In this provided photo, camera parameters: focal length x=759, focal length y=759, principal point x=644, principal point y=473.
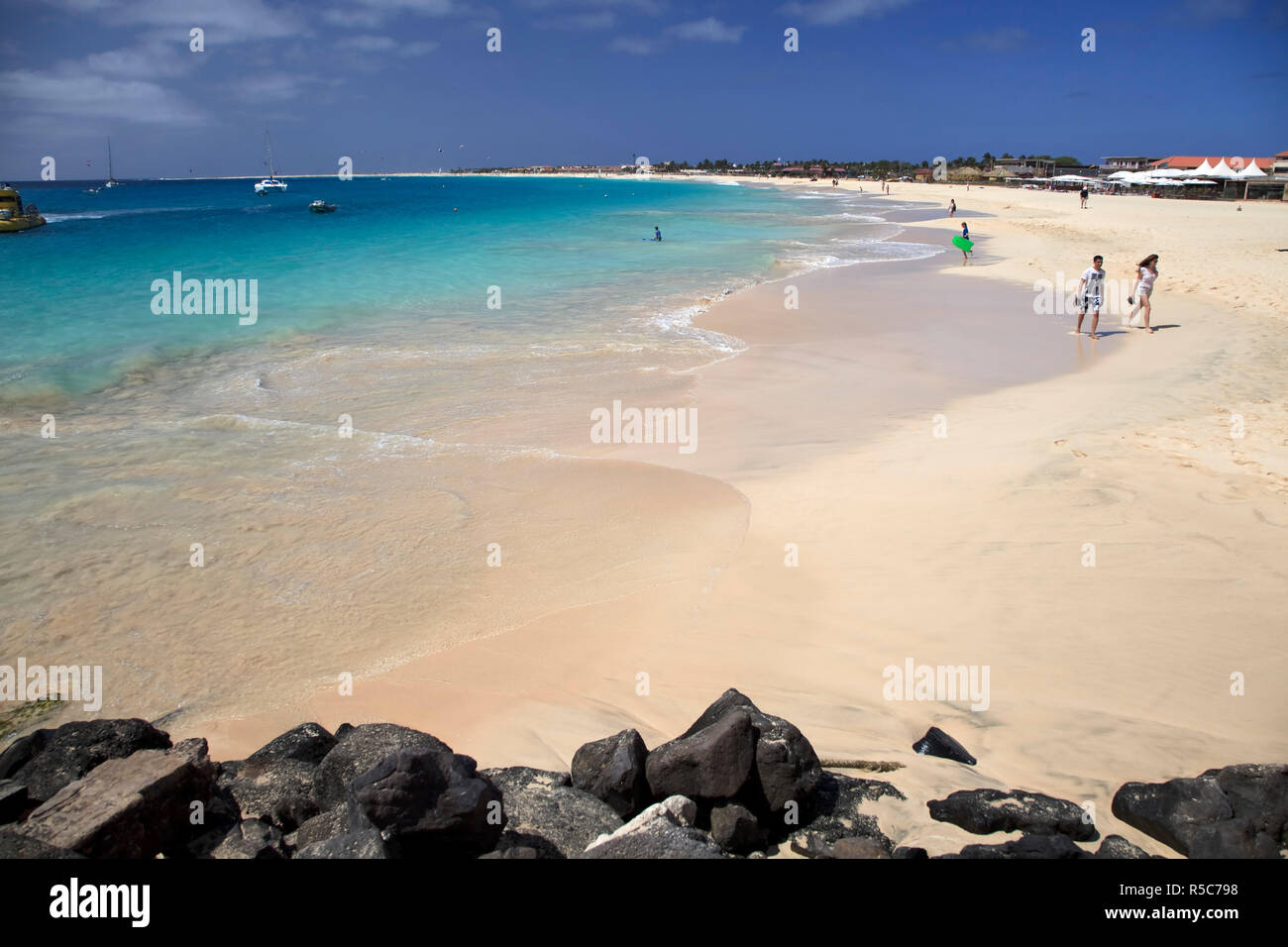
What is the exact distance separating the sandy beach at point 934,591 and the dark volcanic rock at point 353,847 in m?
1.36

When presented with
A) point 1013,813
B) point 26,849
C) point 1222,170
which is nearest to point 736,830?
point 1013,813

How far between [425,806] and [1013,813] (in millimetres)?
2666

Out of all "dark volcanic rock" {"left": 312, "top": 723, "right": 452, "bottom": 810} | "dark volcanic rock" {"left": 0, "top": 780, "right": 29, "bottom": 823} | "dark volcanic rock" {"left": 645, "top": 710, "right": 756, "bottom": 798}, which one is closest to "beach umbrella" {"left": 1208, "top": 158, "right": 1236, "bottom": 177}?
"dark volcanic rock" {"left": 645, "top": 710, "right": 756, "bottom": 798}

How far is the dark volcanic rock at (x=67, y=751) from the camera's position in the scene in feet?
12.3

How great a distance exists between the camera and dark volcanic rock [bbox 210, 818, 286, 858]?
130 inches

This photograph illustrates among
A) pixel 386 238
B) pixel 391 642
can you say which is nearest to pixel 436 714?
pixel 391 642

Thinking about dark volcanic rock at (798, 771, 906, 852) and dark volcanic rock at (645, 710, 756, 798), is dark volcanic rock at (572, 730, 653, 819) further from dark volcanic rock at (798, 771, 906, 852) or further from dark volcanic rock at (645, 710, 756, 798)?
dark volcanic rock at (798, 771, 906, 852)

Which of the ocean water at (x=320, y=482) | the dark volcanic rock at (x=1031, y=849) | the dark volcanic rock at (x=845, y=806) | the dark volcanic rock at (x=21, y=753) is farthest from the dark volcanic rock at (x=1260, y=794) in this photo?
the dark volcanic rock at (x=21, y=753)

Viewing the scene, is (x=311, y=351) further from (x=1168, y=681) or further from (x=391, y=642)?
(x=1168, y=681)

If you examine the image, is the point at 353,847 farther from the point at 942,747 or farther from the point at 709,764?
the point at 942,747

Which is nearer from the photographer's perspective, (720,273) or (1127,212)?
(720,273)

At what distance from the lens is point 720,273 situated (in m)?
25.8

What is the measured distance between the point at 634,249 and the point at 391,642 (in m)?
30.8
